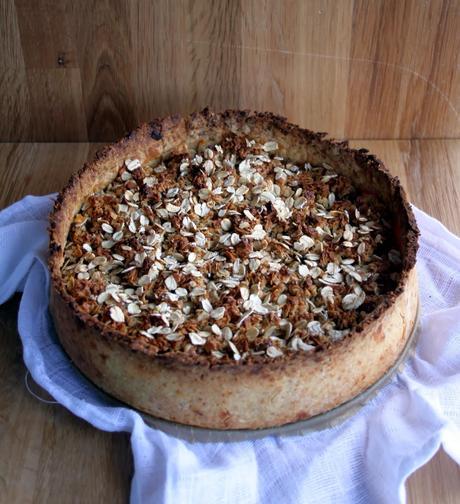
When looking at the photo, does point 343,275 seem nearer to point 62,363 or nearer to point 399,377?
point 399,377

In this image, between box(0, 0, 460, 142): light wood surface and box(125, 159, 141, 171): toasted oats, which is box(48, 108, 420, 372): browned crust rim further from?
box(0, 0, 460, 142): light wood surface

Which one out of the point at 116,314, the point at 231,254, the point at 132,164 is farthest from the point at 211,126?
the point at 116,314

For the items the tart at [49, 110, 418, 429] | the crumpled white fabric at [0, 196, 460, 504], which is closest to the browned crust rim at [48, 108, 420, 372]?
the tart at [49, 110, 418, 429]

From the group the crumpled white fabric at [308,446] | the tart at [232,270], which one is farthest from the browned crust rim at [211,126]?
the crumpled white fabric at [308,446]

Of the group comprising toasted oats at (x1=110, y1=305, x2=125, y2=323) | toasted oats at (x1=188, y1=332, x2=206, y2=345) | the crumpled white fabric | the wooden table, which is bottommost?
the wooden table

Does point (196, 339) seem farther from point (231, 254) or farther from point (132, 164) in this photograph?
point (132, 164)

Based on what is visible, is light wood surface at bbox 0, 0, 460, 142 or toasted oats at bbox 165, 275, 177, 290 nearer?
toasted oats at bbox 165, 275, 177, 290

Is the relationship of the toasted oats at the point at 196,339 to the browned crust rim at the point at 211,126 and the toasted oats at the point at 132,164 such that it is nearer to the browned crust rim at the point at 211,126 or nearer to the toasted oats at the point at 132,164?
the browned crust rim at the point at 211,126

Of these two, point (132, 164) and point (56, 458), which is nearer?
point (56, 458)
